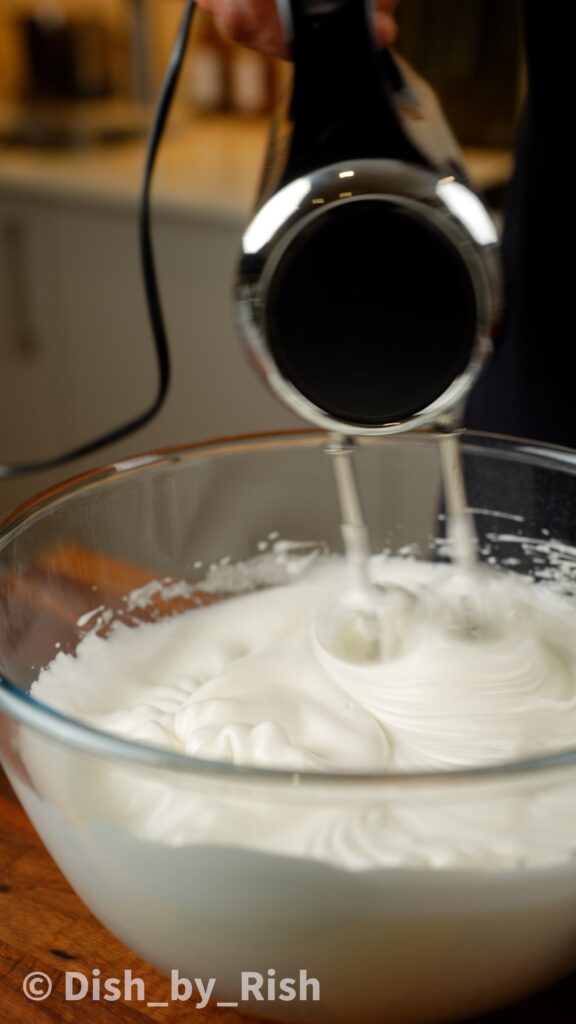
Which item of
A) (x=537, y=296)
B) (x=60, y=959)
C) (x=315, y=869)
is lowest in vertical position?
(x=60, y=959)

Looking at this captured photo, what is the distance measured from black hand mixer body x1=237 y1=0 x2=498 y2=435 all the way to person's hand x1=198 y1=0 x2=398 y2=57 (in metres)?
0.14

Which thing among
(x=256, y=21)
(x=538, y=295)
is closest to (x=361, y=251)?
(x=256, y=21)

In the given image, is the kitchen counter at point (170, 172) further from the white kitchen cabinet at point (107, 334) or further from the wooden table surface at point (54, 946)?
the wooden table surface at point (54, 946)

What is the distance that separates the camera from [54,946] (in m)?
0.58

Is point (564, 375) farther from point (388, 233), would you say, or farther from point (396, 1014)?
point (396, 1014)

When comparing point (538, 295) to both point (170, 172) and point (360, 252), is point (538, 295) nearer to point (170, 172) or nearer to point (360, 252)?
point (360, 252)

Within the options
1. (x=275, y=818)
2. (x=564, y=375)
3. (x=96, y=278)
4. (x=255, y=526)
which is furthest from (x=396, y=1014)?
(x=96, y=278)

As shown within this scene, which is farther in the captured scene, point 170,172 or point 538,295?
point 170,172

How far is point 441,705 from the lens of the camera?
635 mm

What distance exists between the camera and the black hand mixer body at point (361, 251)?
0.51 meters

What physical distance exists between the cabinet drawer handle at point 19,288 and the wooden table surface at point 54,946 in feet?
6.32

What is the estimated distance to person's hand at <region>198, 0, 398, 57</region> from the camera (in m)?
→ 0.67

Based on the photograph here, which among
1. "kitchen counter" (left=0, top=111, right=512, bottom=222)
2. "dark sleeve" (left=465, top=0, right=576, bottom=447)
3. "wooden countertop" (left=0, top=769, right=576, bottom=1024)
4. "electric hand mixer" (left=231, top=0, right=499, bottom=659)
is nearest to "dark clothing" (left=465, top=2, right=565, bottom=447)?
"dark sleeve" (left=465, top=0, right=576, bottom=447)

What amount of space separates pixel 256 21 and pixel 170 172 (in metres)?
1.78
